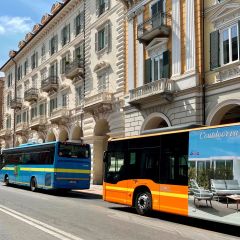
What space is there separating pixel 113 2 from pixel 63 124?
13010 millimetres

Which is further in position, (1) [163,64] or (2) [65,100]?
(2) [65,100]

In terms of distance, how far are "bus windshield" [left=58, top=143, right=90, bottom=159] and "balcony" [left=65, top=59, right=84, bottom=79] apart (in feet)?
44.5

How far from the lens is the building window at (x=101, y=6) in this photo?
34.7 metres

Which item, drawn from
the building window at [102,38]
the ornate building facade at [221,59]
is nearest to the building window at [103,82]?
the building window at [102,38]

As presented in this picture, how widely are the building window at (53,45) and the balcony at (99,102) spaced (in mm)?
11766

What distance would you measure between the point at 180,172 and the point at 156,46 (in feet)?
48.4

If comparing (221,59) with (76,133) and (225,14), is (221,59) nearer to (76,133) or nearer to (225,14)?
(225,14)

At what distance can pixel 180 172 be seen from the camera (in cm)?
1338

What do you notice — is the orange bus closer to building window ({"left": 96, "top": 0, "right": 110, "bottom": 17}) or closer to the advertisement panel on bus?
the advertisement panel on bus

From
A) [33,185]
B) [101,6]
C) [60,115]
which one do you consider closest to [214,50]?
[33,185]

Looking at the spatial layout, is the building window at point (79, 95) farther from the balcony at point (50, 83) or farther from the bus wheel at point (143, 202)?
the bus wheel at point (143, 202)

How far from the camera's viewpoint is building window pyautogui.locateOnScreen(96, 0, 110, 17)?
114 feet

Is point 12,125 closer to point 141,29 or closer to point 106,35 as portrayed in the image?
point 106,35

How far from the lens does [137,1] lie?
2920 centimetres
